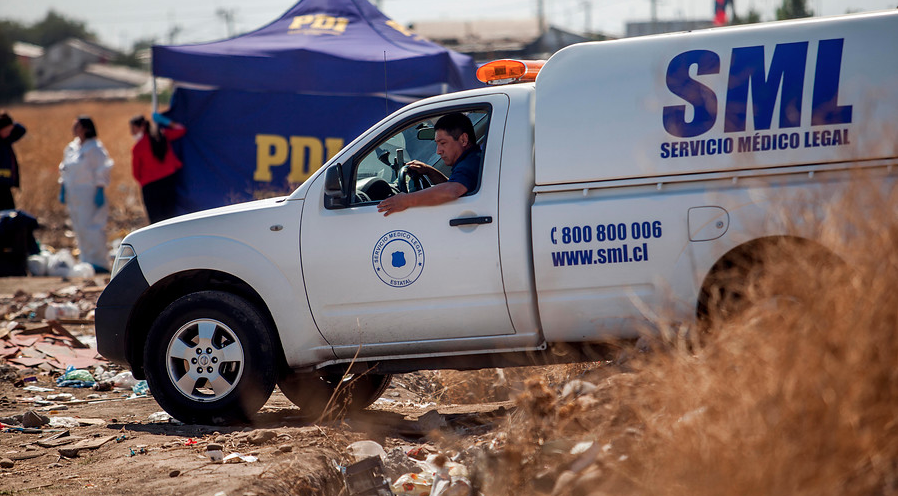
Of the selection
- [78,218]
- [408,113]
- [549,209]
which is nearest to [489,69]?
[408,113]

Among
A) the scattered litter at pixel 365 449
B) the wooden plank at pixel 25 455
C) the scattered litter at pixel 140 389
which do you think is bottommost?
the scattered litter at pixel 140 389

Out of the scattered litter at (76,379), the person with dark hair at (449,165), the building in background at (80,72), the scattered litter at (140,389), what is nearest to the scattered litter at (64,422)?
the scattered litter at (140,389)

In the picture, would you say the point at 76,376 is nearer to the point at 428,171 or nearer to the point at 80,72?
the point at 428,171

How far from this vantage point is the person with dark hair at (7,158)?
1316cm

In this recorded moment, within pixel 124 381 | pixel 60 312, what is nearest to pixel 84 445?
pixel 124 381

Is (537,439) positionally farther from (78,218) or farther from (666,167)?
(78,218)

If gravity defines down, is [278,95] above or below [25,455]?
above

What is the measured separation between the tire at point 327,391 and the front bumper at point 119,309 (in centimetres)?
107

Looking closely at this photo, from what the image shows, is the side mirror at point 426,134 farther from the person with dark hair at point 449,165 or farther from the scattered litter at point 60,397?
the scattered litter at point 60,397

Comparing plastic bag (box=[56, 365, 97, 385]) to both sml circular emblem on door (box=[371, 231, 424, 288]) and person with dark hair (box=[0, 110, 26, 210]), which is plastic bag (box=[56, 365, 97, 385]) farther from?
person with dark hair (box=[0, 110, 26, 210])

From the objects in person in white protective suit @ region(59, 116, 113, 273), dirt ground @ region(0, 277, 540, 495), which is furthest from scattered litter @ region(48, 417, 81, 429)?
person in white protective suit @ region(59, 116, 113, 273)

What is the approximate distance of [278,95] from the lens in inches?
526

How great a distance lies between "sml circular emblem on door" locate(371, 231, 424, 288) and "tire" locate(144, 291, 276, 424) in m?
0.89

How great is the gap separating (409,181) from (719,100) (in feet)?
6.57
